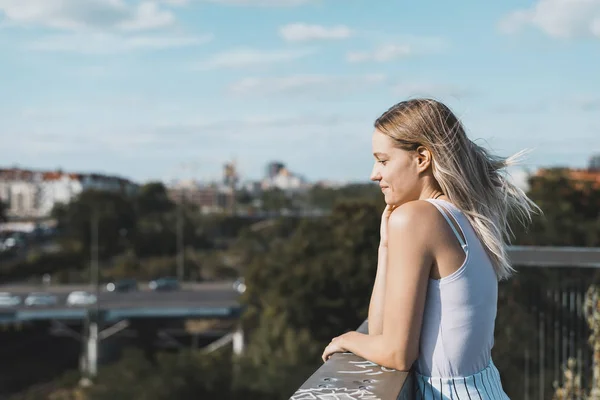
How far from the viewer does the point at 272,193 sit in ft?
300

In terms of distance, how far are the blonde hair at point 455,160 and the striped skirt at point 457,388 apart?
0.26 metres

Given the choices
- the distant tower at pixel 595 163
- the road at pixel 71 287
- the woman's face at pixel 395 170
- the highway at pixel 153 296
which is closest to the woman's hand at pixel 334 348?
the woman's face at pixel 395 170

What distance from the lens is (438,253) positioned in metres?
1.92

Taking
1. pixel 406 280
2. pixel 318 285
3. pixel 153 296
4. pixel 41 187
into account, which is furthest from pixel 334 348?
pixel 41 187

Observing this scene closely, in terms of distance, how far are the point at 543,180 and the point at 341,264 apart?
9.94 meters

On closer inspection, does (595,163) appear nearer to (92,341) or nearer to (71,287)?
(71,287)

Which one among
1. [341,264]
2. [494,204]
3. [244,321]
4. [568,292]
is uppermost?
[494,204]

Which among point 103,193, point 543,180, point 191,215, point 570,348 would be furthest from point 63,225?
point 570,348

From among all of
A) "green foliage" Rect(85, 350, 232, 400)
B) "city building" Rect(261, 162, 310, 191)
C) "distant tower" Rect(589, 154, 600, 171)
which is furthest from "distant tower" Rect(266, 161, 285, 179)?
"green foliage" Rect(85, 350, 232, 400)

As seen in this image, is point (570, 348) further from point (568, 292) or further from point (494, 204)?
point (494, 204)

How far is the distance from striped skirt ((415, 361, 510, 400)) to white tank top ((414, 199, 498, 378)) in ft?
0.04

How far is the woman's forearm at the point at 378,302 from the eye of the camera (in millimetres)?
2193

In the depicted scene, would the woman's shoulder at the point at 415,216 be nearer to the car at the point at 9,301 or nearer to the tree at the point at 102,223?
the car at the point at 9,301

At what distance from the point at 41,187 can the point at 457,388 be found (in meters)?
119
